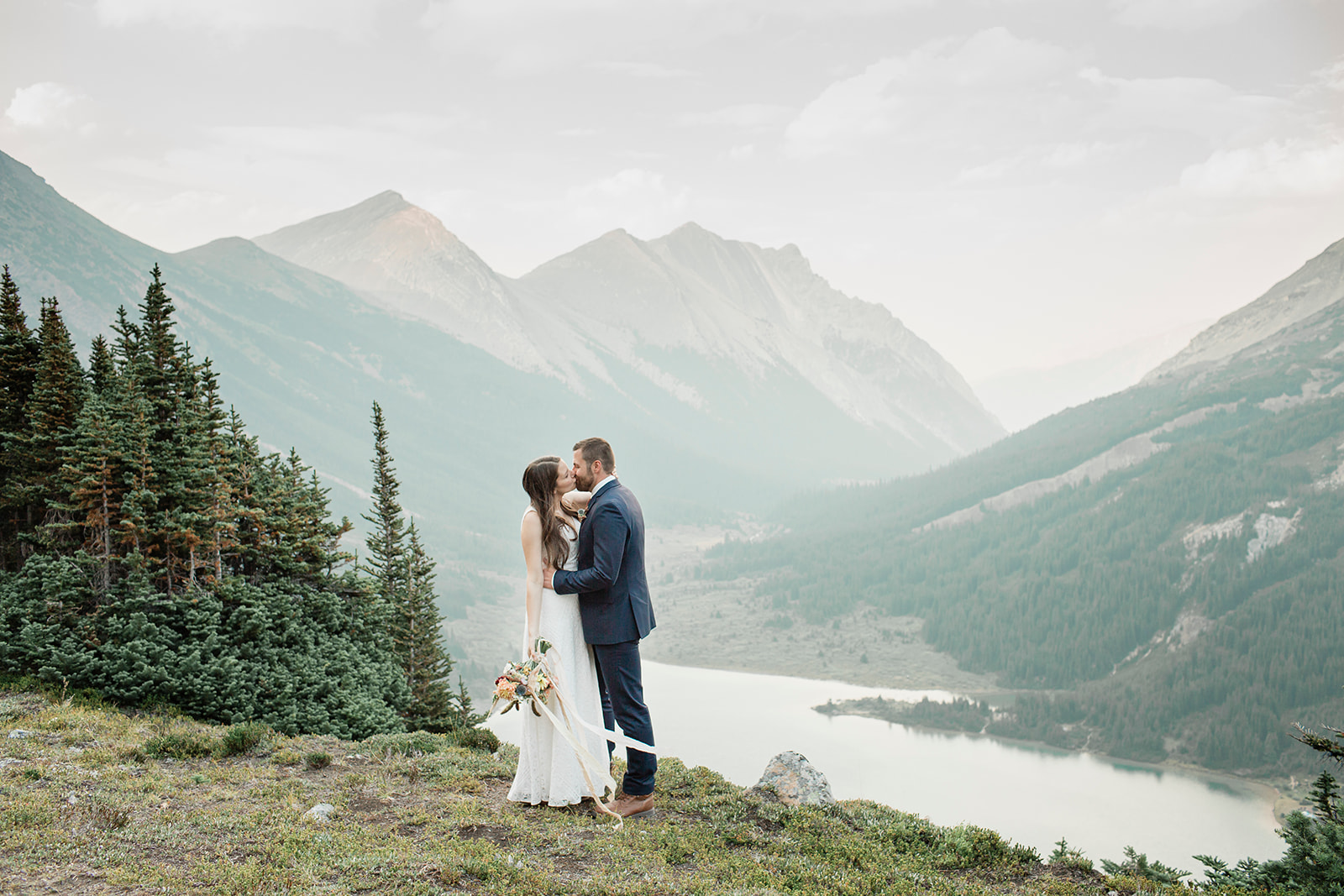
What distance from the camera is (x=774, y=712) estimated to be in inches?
6230

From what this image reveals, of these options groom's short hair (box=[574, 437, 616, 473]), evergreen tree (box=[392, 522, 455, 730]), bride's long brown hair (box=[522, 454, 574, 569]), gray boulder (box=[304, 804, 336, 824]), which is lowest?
evergreen tree (box=[392, 522, 455, 730])

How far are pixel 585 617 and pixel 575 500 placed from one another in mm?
1443

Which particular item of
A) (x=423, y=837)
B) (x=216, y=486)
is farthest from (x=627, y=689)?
(x=216, y=486)

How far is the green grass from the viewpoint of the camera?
26.1 ft

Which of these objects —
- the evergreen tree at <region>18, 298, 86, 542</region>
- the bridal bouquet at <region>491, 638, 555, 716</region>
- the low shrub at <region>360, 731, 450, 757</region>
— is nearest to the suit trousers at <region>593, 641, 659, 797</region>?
the bridal bouquet at <region>491, 638, 555, 716</region>

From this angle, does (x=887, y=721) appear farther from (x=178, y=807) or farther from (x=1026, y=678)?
(x=178, y=807)

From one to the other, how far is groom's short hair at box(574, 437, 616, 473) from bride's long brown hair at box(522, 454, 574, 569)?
33cm

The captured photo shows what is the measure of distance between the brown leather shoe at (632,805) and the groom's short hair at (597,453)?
4215 millimetres

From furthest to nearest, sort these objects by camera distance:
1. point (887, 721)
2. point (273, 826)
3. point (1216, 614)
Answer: point (1216, 614)
point (887, 721)
point (273, 826)

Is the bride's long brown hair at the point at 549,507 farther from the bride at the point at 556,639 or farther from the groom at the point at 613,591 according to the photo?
the groom at the point at 613,591

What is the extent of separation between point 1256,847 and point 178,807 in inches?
5297

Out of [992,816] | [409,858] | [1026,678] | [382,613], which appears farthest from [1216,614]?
[409,858]

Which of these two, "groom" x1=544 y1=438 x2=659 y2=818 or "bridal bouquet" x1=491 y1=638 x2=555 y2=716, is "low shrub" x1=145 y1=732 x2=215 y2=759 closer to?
"bridal bouquet" x1=491 y1=638 x2=555 y2=716

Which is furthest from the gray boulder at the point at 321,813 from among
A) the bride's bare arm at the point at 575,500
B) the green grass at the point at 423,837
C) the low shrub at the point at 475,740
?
the bride's bare arm at the point at 575,500
